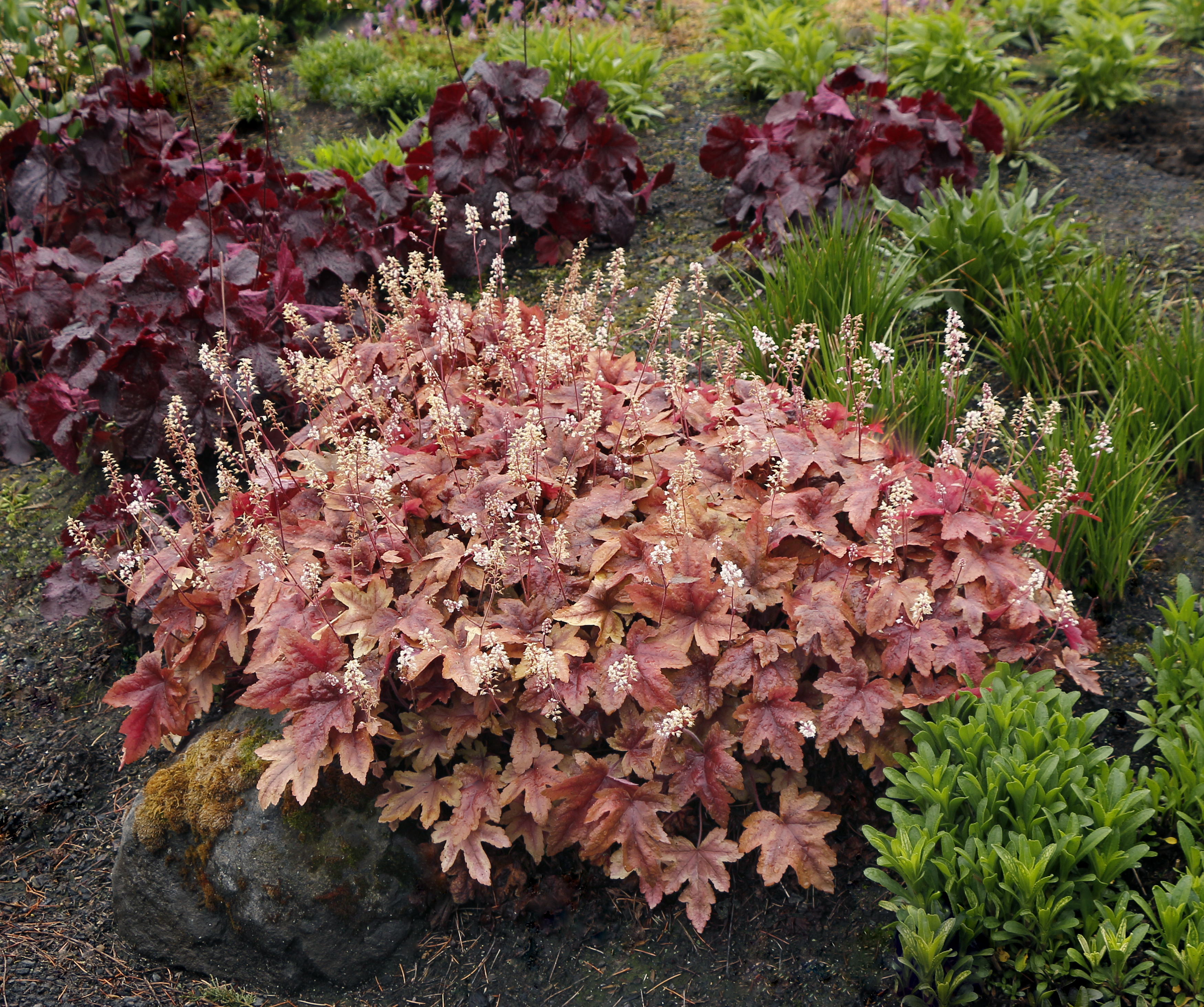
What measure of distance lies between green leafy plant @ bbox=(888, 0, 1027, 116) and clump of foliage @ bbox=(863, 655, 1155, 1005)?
4.40 m

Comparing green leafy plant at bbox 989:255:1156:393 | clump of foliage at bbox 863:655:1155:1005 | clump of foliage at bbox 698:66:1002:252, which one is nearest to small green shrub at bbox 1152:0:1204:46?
clump of foliage at bbox 698:66:1002:252

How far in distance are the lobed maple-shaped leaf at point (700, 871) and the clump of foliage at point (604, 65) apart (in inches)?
179

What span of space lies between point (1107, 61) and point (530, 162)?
369cm

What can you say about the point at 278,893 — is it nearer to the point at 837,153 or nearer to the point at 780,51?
the point at 837,153

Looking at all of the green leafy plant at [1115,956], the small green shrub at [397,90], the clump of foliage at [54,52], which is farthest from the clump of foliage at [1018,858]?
the small green shrub at [397,90]

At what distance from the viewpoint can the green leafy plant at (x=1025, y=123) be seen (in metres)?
5.11

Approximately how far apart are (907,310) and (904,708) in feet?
6.70

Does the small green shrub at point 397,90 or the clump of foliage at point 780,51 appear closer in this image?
the clump of foliage at point 780,51

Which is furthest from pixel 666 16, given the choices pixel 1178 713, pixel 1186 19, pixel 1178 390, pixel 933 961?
pixel 933 961

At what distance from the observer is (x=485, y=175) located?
452 cm

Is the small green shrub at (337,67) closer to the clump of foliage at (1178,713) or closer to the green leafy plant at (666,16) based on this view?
the green leafy plant at (666,16)

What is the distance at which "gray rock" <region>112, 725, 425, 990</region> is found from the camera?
2.48 meters

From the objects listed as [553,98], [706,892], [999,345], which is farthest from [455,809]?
[553,98]

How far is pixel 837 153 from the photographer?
181 inches
